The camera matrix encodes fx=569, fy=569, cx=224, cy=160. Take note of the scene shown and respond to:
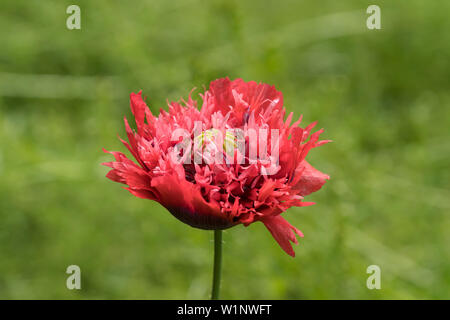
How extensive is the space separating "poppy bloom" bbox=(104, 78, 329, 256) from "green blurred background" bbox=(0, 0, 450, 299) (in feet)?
1.38

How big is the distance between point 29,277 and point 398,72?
1.23 m

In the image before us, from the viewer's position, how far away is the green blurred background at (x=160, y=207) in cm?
111

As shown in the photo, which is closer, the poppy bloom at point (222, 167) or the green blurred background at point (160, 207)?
the poppy bloom at point (222, 167)

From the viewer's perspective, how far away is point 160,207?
1.17 meters

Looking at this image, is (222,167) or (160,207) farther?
(160,207)

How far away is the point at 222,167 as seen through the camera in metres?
0.56

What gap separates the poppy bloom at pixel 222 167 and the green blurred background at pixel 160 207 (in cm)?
42

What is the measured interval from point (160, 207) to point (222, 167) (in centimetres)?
64

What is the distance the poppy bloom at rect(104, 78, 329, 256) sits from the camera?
1.74ft

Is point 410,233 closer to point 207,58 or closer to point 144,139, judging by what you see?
point 207,58

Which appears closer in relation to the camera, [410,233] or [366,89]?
[410,233]

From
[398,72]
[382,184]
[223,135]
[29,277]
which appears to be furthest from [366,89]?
[223,135]

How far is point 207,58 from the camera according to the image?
1379 mm
